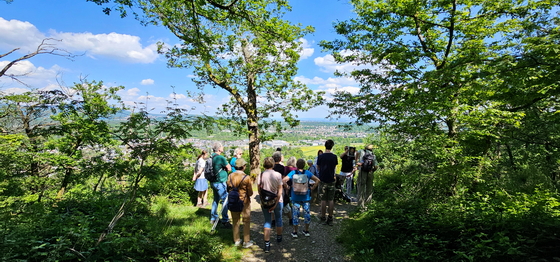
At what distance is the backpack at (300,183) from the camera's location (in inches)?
202

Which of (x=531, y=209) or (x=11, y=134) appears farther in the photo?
(x=11, y=134)

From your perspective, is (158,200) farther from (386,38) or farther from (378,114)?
(386,38)

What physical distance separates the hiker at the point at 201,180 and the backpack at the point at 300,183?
9.49 feet

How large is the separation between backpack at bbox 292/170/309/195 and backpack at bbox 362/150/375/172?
2280 millimetres

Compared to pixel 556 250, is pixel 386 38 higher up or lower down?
higher up

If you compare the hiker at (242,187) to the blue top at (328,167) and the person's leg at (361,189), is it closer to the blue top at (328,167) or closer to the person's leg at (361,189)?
the blue top at (328,167)

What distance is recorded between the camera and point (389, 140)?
7238 millimetres

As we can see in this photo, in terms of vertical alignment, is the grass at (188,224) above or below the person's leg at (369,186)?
below

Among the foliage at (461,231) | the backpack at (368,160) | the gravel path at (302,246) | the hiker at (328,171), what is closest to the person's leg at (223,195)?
the gravel path at (302,246)

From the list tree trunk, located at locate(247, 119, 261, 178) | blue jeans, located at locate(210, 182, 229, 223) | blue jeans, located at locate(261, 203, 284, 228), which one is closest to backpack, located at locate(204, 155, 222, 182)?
blue jeans, located at locate(210, 182, 229, 223)

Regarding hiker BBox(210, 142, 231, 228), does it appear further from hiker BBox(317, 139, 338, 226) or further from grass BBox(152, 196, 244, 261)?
hiker BBox(317, 139, 338, 226)

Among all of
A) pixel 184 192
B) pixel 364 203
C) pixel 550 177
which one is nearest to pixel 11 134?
pixel 184 192

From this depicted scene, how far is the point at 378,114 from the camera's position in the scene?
272 inches

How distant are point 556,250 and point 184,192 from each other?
27.1 ft
